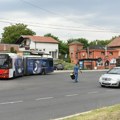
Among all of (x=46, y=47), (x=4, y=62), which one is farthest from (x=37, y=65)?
(x=46, y=47)

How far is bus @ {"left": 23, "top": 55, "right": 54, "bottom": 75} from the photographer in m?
Result: 49.2

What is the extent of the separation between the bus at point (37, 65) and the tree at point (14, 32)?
64.7 metres

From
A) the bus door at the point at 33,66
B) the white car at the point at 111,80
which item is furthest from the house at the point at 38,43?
the white car at the point at 111,80

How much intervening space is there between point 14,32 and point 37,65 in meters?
68.5

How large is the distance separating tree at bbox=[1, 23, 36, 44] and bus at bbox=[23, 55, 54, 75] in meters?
64.7

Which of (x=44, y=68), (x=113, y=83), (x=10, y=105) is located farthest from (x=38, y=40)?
(x=10, y=105)

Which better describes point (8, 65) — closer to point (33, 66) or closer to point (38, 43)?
point (33, 66)

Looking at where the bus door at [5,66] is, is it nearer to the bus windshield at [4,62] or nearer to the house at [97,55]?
the bus windshield at [4,62]

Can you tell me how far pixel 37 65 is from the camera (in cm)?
5134

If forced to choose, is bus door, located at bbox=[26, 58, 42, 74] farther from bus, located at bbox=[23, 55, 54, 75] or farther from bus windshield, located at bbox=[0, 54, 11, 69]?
bus windshield, located at bbox=[0, 54, 11, 69]

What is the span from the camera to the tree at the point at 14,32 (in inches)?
4656

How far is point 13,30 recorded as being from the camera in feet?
389

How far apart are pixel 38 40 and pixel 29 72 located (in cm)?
5559

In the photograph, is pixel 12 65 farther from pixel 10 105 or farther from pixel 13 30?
pixel 13 30
